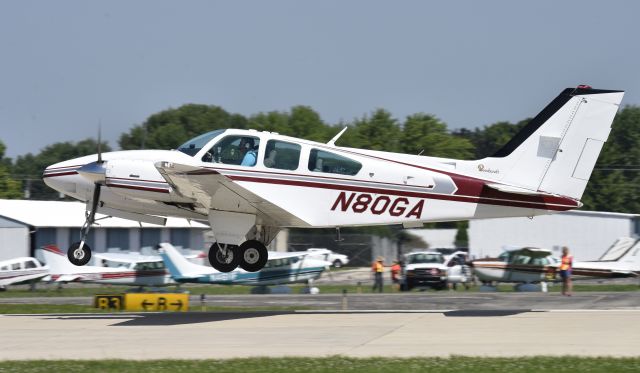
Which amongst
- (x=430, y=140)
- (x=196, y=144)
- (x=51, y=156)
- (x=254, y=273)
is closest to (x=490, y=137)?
(x=430, y=140)

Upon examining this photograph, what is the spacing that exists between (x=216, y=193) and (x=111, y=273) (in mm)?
17807

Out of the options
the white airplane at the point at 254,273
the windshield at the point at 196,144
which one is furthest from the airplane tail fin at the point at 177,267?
the windshield at the point at 196,144

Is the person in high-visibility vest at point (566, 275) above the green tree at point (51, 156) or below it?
below

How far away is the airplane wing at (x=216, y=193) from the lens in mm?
17219

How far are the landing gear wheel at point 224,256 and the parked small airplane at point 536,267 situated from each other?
1738 cm

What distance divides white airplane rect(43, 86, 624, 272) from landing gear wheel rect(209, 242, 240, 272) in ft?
0.07

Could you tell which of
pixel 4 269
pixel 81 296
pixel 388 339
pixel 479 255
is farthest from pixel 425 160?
pixel 479 255

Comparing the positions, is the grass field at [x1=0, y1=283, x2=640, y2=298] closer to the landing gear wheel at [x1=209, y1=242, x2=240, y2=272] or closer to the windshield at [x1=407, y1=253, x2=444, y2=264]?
the windshield at [x1=407, y1=253, x2=444, y2=264]

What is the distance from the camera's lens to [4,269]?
126ft

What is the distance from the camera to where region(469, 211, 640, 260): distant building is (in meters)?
45.1

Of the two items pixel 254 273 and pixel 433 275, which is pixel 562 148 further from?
pixel 254 273

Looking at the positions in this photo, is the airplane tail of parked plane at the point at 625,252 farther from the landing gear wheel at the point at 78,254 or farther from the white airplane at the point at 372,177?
the landing gear wheel at the point at 78,254

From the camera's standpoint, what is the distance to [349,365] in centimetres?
1298

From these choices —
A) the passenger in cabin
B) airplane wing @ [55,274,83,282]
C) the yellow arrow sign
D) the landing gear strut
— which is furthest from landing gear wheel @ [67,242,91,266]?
airplane wing @ [55,274,83,282]
